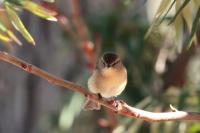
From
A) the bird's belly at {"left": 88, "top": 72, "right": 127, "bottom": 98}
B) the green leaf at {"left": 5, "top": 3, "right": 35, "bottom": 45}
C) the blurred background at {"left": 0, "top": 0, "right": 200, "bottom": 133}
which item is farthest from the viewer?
the blurred background at {"left": 0, "top": 0, "right": 200, "bottom": 133}

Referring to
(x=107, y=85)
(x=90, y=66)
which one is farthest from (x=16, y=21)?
(x=90, y=66)

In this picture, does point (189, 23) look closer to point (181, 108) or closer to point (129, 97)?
point (181, 108)

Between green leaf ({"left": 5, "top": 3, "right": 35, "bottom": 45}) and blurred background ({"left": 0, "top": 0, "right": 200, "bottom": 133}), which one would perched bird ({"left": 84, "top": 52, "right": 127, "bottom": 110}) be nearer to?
green leaf ({"left": 5, "top": 3, "right": 35, "bottom": 45})

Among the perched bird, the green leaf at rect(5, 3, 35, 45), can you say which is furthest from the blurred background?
the green leaf at rect(5, 3, 35, 45)

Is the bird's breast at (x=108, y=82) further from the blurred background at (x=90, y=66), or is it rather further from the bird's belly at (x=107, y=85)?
the blurred background at (x=90, y=66)

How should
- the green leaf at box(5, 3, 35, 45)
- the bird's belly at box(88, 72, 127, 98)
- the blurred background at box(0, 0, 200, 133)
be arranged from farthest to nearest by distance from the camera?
the blurred background at box(0, 0, 200, 133), the bird's belly at box(88, 72, 127, 98), the green leaf at box(5, 3, 35, 45)

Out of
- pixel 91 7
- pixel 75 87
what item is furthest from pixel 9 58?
pixel 91 7
